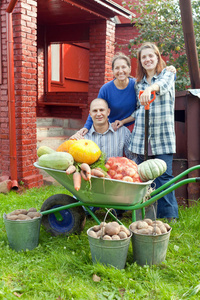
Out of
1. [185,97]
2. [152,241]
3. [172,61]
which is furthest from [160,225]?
[172,61]

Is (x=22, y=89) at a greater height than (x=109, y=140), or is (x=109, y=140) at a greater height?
(x=22, y=89)

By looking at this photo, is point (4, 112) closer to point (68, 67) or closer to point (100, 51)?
point (100, 51)

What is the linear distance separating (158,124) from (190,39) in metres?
0.98

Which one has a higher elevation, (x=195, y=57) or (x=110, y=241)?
(x=195, y=57)

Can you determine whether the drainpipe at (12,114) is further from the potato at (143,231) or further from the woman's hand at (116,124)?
the potato at (143,231)

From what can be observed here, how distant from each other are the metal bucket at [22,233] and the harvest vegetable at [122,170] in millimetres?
844

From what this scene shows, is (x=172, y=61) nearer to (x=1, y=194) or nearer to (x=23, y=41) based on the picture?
(x=23, y=41)

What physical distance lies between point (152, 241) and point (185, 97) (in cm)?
218

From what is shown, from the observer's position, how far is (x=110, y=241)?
8.59 ft

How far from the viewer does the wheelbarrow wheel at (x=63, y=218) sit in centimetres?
338

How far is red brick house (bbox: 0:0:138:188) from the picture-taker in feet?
17.2

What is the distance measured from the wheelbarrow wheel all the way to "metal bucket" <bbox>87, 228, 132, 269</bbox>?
2.40 ft

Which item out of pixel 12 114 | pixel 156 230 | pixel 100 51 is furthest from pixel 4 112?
pixel 156 230

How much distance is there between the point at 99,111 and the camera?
3.44 meters
